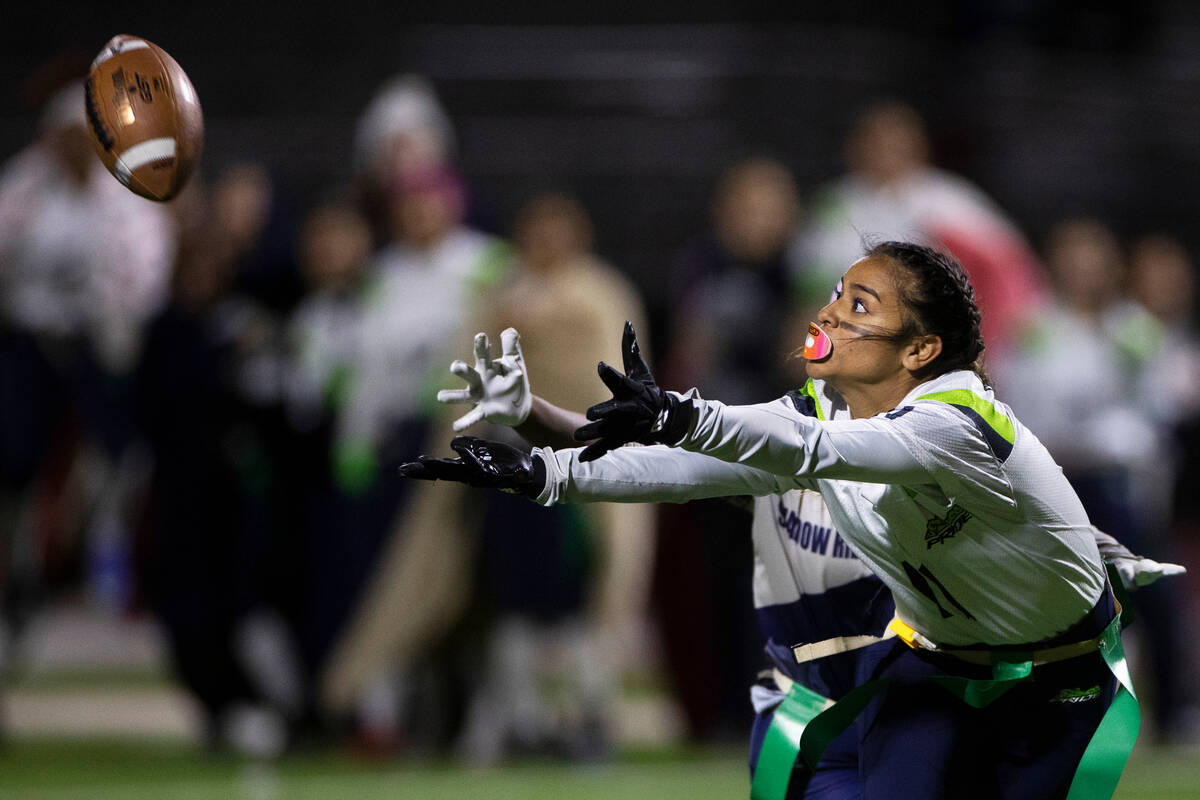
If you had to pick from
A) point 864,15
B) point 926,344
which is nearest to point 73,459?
point 926,344

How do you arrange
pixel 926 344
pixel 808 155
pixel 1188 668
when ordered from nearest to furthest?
pixel 926 344, pixel 1188 668, pixel 808 155

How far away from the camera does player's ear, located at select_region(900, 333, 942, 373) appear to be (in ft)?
9.88

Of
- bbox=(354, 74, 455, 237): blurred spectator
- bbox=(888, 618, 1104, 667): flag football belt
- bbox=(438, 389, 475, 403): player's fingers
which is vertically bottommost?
bbox=(888, 618, 1104, 667): flag football belt

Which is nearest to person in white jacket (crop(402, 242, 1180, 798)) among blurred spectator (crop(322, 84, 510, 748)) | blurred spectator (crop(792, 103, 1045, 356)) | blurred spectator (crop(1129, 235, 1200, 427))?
blurred spectator (crop(322, 84, 510, 748))

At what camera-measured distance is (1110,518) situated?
729 centimetres

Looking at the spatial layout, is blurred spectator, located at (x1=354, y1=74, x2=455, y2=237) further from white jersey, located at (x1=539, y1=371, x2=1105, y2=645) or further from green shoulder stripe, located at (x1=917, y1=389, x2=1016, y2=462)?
green shoulder stripe, located at (x1=917, y1=389, x2=1016, y2=462)

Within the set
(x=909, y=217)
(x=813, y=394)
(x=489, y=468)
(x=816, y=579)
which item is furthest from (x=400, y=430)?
(x=489, y=468)

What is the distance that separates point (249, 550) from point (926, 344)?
4.81 meters

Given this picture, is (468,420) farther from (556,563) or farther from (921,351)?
(556,563)

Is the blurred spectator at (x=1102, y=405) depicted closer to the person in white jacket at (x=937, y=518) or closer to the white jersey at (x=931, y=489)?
the person in white jacket at (x=937, y=518)

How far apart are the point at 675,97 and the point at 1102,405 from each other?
4.41 meters

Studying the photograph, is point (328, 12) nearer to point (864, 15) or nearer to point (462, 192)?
point (864, 15)

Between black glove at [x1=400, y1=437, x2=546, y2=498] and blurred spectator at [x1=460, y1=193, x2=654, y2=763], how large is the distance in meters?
3.70

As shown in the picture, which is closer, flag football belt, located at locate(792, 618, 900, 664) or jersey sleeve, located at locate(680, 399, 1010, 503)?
jersey sleeve, located at locate(680, 399, 1010, 503)
